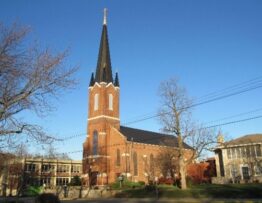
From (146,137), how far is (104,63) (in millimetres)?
18674

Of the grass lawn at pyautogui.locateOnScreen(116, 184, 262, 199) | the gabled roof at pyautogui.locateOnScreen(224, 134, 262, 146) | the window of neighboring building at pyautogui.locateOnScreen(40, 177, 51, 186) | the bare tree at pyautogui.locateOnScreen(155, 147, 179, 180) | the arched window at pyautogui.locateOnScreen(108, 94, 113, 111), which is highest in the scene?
the arched window at pyautogui.locateOnScreen(108, 94, 113, 111)

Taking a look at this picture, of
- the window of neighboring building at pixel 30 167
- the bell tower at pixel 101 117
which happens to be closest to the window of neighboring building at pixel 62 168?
the window of neighboring building at pixel 30 167

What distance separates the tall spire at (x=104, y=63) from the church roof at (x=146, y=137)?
11371mm

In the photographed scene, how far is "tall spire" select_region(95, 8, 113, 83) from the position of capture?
64875 mm

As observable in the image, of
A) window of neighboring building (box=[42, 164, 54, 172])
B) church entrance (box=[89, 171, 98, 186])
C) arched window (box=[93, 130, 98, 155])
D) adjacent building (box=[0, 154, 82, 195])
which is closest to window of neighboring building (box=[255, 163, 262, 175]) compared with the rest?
church entrance (box=[89, 171, 98, 186])

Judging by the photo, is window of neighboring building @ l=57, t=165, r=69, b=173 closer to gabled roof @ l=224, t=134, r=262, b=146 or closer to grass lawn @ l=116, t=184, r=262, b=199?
gabled roof @ l=224, t=134, r=262, b=146

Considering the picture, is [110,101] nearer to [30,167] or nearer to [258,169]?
[30,167]

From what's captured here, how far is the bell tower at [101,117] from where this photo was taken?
195 ft

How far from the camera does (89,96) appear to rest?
65312mm

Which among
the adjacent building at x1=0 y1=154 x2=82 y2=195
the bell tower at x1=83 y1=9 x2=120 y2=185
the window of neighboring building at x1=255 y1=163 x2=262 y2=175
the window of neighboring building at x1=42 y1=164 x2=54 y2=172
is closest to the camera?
the window of neighboring building at x1=255 y1=163 x2=262 y2=175

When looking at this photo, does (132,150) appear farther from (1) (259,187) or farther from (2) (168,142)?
(1) (259,187)

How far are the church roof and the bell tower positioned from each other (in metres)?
3.49

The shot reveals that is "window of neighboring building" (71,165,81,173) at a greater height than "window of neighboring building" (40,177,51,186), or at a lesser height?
greater

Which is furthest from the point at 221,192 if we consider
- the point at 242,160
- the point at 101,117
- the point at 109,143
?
the point at 101,117
